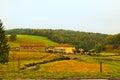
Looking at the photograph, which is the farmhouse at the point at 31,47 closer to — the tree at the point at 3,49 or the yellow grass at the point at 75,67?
the tree at the point at 3,49

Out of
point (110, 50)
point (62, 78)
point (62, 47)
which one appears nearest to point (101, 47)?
point (110, 50)

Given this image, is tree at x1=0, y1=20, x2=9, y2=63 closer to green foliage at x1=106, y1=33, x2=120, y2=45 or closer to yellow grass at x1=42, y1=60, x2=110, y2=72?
yellow grass at x1=42, y1=60, x2=110, y2=72

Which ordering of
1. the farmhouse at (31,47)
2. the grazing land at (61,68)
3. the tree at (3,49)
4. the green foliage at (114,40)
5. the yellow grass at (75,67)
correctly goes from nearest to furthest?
the grazing land at (61,68) < the yellow grass at (75,67) < the tree at (3,49) < the farmhouse at (31,47) < the green foliage at (114,40)

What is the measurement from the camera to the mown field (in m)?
14.4

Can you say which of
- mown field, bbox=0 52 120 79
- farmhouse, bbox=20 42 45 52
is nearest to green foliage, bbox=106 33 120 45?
farmhouse, bbox=20 42 45 52

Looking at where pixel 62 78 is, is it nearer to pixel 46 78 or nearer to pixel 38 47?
pixel 46 78

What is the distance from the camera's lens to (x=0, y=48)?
3221 inches

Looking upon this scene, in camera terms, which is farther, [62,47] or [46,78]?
[62,47]

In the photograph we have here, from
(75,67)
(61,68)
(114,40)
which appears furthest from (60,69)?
(114,40)

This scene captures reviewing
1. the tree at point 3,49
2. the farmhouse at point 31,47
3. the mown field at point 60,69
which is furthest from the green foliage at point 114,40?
the tree at point 3,49

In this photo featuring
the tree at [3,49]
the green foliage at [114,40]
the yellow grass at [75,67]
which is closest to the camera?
the yellow grass at [75,67]

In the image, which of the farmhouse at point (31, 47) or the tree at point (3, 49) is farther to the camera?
the farmhouse at point (31, 47)

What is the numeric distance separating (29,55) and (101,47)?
57.6 metres

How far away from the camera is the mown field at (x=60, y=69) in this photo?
47.3ft
